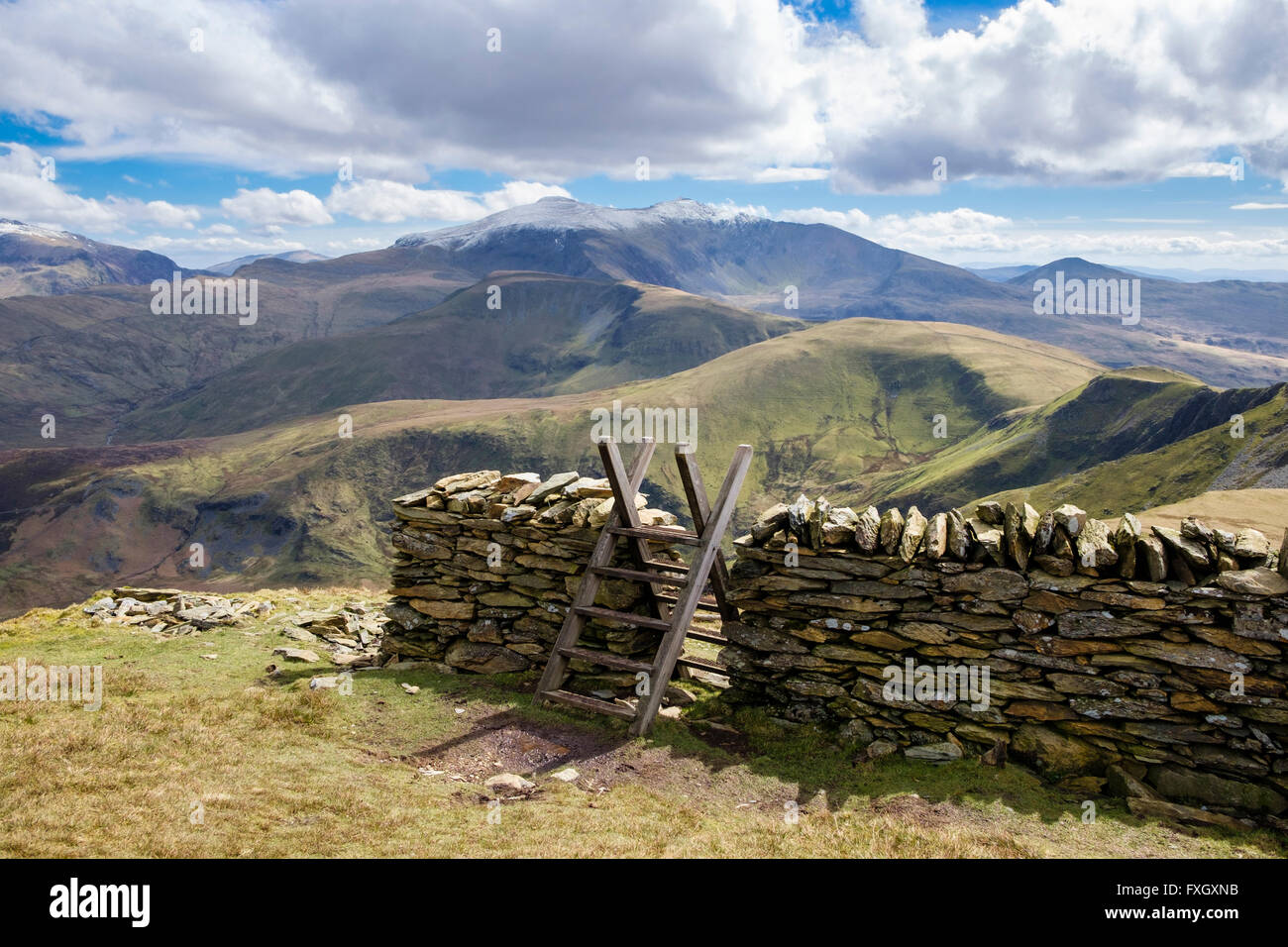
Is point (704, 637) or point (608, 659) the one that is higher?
point (704, 637)

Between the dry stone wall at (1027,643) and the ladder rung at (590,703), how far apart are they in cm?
69

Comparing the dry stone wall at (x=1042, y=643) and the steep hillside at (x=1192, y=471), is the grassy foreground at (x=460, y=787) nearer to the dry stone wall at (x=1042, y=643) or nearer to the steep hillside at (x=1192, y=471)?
the dry stone wall at (x=1042, y=643)

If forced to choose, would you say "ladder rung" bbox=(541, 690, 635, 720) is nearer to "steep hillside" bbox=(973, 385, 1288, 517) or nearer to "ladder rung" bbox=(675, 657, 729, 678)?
"ladder rung" bbox=(675, 657, 729, 678)

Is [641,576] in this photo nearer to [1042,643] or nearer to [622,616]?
[622,616]

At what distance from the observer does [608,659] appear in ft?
46.8

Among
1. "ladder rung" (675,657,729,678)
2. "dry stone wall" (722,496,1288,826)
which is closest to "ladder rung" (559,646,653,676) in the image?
"ladder rung" (675,657,729,678)

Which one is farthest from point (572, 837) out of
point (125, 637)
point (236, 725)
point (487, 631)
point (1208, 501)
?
point (1208, 501)

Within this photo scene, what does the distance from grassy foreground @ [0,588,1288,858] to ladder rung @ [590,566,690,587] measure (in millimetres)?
2478

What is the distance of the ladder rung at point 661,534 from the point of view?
14.5 metres

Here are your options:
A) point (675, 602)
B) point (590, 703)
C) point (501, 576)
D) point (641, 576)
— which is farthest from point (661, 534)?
point (501, 576)

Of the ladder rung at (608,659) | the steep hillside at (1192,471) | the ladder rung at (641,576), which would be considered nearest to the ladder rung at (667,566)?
the ladder rung at (641,576)

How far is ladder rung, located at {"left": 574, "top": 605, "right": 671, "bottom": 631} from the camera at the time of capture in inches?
554

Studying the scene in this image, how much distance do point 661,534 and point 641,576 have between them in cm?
87
